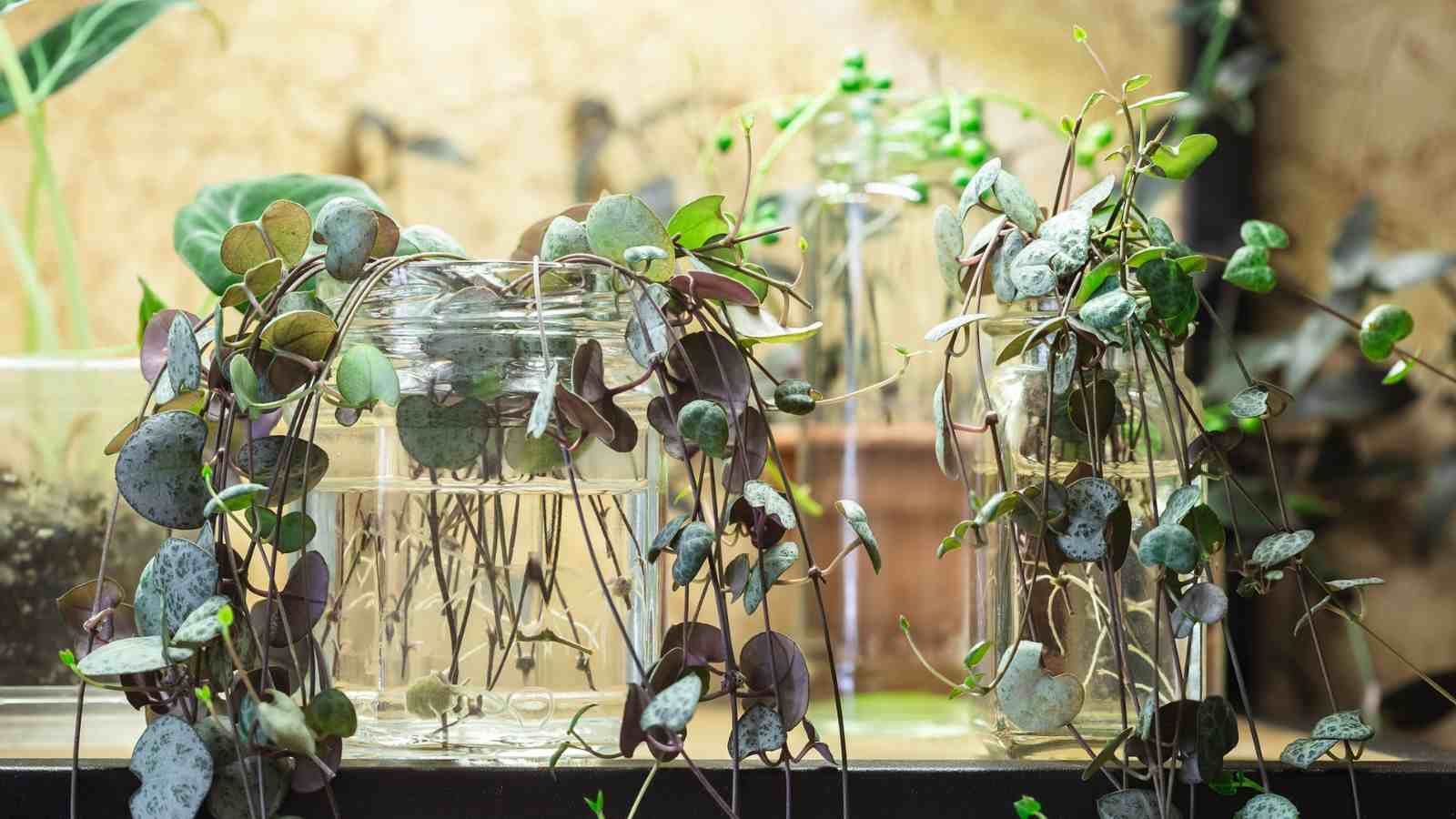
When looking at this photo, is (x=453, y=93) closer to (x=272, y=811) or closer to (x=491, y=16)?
(x=491, y=16)

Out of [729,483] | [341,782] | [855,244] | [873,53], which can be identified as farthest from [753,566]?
[873,53]

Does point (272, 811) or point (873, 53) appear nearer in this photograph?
point (272, 811)

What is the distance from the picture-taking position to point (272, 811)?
13.6 inches

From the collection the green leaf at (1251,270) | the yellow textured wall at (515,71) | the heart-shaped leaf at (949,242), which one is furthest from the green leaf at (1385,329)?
the yellow textured wall at (515,71)

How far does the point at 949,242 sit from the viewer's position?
0.41 m

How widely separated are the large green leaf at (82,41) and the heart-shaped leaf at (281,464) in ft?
0.99

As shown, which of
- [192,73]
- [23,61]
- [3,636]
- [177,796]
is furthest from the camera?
[192,73]

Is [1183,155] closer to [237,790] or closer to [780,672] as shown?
[780,672]

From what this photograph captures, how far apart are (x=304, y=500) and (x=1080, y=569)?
26cm

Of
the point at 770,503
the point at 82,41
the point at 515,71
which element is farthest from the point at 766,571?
the point at 515,71

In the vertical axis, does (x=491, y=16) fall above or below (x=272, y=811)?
above

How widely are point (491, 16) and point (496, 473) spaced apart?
92cm

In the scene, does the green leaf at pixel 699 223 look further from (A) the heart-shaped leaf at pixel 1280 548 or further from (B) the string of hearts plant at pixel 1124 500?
(A) the heart-shaped leaf at pixel 1280 548

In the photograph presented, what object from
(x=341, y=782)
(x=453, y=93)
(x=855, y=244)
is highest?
(x=453, y=93)
